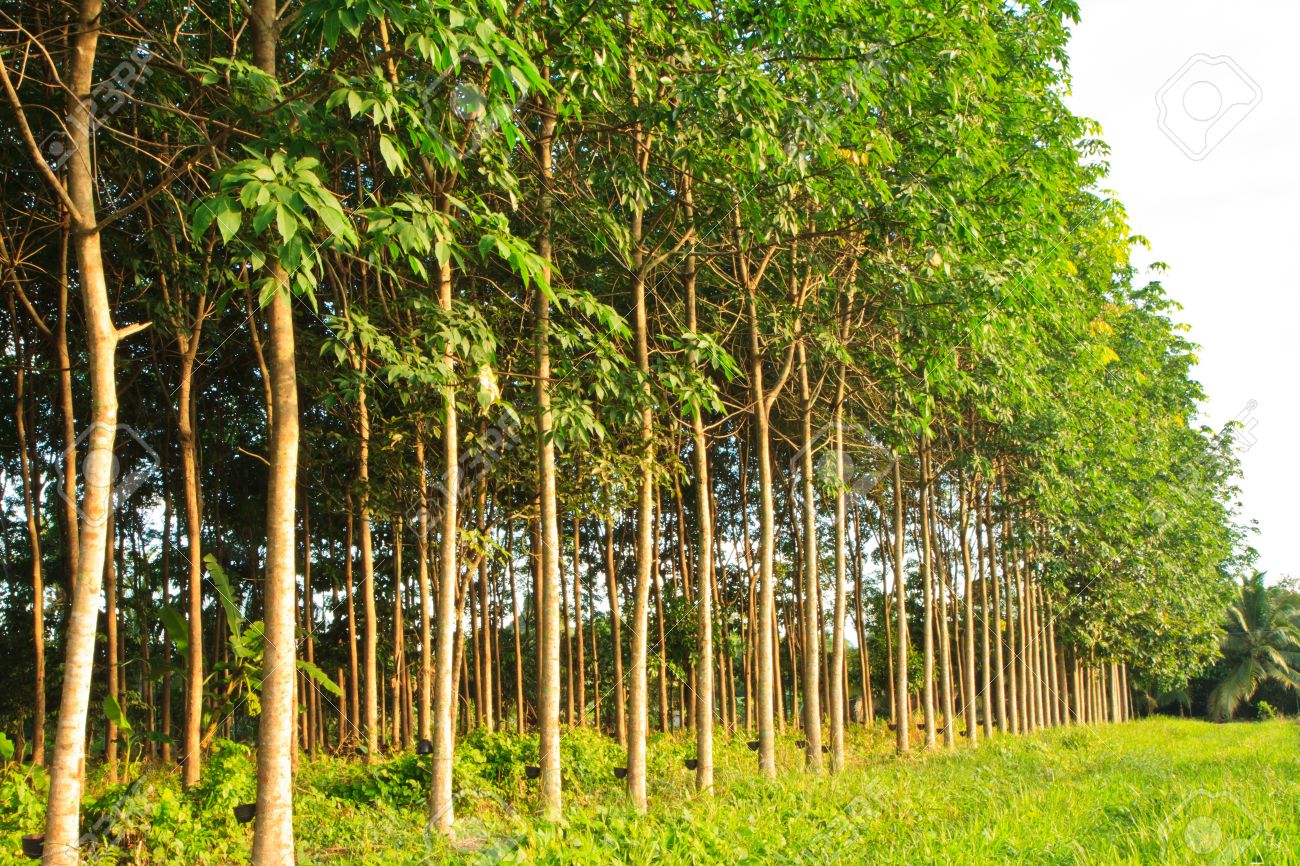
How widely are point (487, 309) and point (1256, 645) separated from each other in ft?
135

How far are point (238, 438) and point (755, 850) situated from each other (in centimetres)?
1057

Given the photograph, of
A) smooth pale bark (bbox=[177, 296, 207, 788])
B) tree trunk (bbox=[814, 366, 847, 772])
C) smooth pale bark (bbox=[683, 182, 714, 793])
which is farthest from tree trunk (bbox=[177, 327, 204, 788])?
tree trunk (bbox=[814, 366, 847, 772])

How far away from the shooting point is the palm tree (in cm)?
3897

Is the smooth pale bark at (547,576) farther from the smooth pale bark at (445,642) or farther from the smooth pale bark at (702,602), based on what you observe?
the smooth pale bark at (702,602)

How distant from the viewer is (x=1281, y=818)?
6867 millimetres

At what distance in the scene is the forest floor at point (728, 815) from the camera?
6.21 metres

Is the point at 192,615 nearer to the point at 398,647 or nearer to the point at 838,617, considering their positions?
the point at 398,647

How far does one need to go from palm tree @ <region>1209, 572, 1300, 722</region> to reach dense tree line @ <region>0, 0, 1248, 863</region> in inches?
1053

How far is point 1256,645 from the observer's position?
1564 inches

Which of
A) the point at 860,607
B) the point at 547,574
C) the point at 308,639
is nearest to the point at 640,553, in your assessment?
the point at 547,574

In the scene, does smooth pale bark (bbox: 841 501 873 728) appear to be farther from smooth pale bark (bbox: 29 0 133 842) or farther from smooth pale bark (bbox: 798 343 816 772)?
smooth pale bark (bbox: 29 0 133 842)

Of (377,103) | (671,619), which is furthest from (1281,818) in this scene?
(671,619)

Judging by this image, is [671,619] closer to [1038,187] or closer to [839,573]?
[839,573]

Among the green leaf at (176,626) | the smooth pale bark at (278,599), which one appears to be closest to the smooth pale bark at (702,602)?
the smooth pale bark at (278,599)
